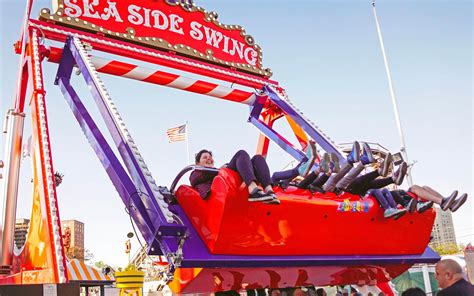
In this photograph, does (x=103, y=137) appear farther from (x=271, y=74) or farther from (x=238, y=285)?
(x=271, y=74)

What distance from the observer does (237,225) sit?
381 centimetres

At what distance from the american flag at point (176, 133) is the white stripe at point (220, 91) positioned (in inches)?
410

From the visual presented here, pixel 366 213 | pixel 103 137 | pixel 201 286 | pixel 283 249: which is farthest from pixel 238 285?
pixel 103 137

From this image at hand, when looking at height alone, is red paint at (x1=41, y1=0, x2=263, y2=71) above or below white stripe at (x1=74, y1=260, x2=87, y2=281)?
above

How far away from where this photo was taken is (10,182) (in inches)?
203

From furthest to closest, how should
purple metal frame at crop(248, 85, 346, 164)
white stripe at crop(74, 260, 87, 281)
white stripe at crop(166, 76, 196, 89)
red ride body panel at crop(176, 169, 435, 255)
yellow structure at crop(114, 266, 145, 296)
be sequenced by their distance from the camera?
white stripe at crop(74, 260, 87, 281), white stripe at crop(166, 76, 196, 89), purple metal frame at crop(248, 85, 346, 164), yellow structure at crop(114, 266, 145, 296), red ride body panel at crop(176, 169, 435, 255)

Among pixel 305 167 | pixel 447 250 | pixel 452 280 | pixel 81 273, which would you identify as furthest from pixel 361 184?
pixel 447 250

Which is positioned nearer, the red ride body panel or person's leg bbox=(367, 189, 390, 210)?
the red ride body panel

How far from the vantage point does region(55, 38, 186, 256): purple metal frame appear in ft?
11.9

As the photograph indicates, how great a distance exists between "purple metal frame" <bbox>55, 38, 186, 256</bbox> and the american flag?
12175 mm

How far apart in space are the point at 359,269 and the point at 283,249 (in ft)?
4.31

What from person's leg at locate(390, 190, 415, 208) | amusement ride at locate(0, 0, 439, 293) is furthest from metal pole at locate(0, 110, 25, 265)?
person's leg at locate(390, 190, 415, 208)

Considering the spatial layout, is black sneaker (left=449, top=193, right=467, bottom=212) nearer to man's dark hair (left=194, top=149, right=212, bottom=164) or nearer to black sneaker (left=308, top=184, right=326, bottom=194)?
black sneaker (left=308, top=184, right=326, bottom=194)

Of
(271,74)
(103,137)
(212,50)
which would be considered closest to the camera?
(103,137)
